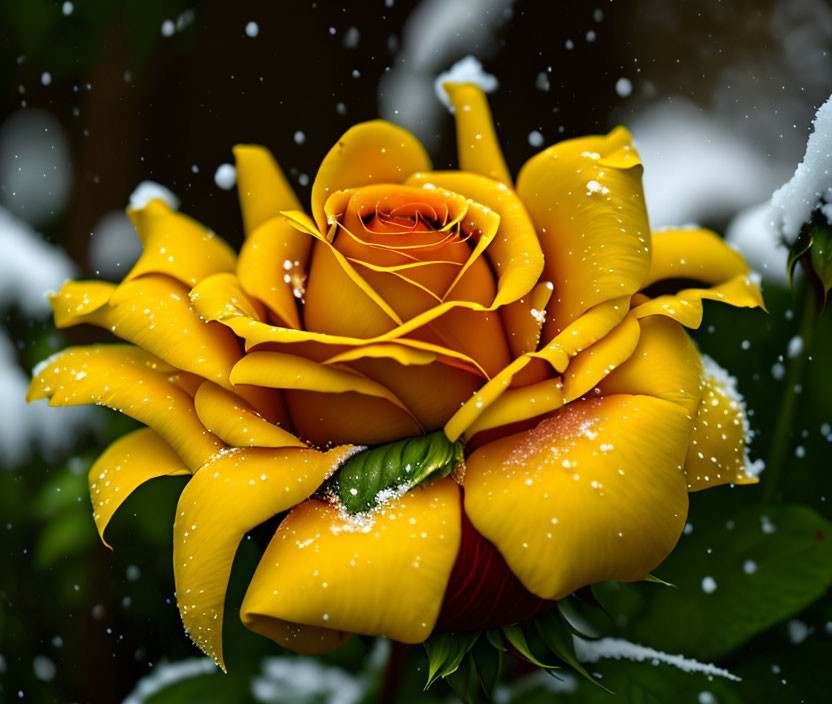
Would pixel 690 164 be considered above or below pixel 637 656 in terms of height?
above

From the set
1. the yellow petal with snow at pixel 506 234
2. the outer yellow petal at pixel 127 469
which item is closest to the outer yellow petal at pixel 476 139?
the yellow petal with snow at pixel 506 234

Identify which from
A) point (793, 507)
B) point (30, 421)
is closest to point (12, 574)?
point (30, 421)

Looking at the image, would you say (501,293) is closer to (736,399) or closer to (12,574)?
(736,399)

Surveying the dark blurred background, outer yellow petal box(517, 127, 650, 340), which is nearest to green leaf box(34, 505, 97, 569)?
the dark blurred background

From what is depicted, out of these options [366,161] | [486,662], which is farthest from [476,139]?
[486,662]

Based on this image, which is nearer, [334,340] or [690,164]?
[334,340]

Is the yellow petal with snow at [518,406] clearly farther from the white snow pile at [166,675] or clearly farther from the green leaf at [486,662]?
the white snow pile at [166,675]

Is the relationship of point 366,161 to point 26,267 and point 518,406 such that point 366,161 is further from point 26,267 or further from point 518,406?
point 26,267
